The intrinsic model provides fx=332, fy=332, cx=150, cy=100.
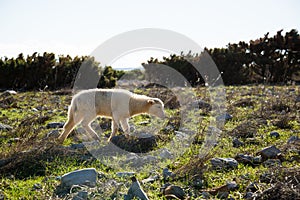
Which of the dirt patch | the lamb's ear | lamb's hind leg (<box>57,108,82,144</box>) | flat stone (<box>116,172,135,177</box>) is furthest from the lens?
the lamb's ear

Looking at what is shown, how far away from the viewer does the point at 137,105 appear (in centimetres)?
885

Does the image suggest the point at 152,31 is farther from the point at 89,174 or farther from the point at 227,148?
the point at 89,174

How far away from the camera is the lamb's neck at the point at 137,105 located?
8.72m

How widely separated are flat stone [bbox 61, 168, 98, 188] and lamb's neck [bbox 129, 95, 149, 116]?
4403mm

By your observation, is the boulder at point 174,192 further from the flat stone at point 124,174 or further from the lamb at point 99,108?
the lamb at point 99,108

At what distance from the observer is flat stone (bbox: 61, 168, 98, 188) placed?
4.17 m

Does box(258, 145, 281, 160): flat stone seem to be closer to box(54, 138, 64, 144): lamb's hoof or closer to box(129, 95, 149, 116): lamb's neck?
box(54, 138, 64, 144): lamb's hoof

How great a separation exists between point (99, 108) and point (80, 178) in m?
3.78

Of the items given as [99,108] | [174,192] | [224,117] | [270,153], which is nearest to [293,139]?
[270,153]

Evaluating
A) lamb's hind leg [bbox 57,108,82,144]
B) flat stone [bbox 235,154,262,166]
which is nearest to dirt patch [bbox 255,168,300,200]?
flat stone [bbox 235,154,262,166]

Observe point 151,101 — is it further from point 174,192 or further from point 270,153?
point 174,192

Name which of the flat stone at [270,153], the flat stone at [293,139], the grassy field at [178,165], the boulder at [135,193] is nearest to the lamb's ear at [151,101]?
the grassy field at [178,165]

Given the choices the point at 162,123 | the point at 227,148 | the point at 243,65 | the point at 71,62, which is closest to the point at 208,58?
the point at 243,65

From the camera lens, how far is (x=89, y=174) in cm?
433
